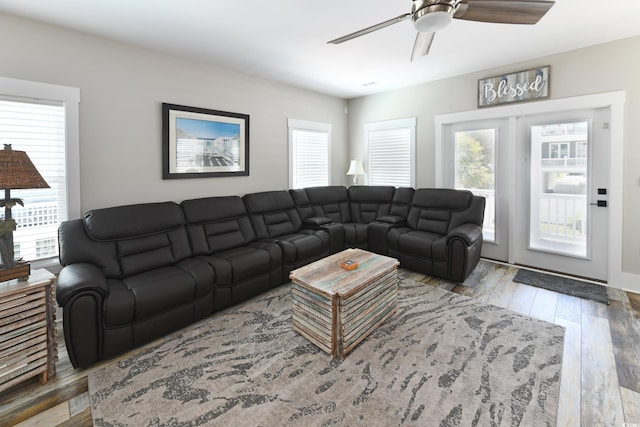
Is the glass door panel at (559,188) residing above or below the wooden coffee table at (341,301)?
above

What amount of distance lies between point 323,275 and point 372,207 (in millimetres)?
2842

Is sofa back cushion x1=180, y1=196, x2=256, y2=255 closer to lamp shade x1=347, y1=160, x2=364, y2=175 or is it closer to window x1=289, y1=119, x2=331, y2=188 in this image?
window x1=289, y1=119, x2=331, y2=188

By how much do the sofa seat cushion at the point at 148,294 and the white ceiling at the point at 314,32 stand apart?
225cm

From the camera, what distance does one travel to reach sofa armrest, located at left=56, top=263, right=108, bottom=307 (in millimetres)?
2025

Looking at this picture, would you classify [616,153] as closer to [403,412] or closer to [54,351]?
[403,412]

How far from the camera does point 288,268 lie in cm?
363

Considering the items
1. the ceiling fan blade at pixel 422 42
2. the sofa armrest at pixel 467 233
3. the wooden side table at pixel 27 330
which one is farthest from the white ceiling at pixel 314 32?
the wooden side table at pixel 27 330

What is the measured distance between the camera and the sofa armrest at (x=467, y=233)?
3501 mm

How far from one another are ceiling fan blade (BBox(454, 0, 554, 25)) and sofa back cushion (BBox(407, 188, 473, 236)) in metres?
2.52

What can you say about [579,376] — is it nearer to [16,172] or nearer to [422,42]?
[422,42]

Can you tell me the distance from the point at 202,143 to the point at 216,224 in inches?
42.9

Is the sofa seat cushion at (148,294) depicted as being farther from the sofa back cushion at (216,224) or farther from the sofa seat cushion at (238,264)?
the sofa back cushion at (216,224)

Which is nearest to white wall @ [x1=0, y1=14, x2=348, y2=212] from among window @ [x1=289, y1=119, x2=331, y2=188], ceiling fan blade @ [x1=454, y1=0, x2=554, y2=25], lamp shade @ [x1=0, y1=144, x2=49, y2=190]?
window @ [x1=289, y1=119, x2=331, y2=188]

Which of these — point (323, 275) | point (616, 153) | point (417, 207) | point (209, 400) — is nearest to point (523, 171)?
point (616, 153)
